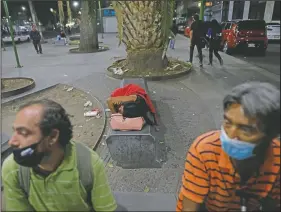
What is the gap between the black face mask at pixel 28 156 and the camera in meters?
1.33

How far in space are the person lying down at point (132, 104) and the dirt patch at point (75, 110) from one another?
670 millimetres

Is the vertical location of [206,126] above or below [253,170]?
below

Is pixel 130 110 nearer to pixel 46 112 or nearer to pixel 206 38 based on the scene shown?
pixel 46 112

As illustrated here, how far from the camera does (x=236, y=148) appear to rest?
1190 millimetres

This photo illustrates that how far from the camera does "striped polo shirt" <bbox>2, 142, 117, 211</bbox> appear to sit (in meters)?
1.42

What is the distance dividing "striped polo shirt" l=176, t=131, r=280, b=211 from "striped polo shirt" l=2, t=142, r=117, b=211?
0.51 metres

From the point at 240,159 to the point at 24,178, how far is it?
3.83 ft

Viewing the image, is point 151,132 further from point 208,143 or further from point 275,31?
point 275,31

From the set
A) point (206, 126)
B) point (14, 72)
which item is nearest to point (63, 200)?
point (206, 126)

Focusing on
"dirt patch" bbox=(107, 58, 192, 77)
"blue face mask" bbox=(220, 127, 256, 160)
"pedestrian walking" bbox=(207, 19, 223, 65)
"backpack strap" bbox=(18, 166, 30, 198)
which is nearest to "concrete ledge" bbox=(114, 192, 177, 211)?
Result: "backpack strap" bbox=(18, 166, 30, 198)

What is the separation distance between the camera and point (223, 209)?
1.44 meters

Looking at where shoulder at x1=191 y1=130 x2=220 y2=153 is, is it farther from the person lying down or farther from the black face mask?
the person lying down

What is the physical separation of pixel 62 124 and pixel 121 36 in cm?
574

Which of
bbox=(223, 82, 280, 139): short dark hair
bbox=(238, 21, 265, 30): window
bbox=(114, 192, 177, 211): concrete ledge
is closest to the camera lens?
bbox=(223, 82, 280, 139): short dark hair
